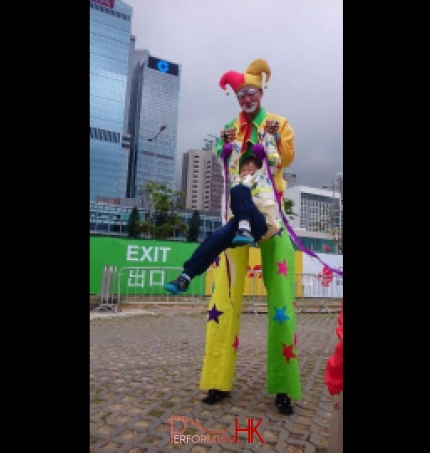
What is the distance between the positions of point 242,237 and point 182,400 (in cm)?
111

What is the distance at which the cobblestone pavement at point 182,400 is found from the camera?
1606 millimetres

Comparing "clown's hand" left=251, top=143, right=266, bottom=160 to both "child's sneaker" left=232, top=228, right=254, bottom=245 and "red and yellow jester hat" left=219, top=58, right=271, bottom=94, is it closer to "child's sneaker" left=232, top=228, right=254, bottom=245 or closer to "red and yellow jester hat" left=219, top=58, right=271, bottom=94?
"red and yellow jester hat" left=219, top=58, right=271, bottom=94

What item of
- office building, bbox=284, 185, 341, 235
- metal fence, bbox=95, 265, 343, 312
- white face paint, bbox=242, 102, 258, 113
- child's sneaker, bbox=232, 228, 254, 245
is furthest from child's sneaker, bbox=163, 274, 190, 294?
metal fence, bbox=95, 265, 343, 312

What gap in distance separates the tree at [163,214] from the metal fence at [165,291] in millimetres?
12806

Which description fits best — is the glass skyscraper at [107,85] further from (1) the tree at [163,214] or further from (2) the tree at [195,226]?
(2) the tree at [195,226]

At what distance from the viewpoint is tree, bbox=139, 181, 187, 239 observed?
841 inches

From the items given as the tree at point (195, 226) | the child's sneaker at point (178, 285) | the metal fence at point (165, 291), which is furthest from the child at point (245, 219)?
the tree at point (195, 226)
